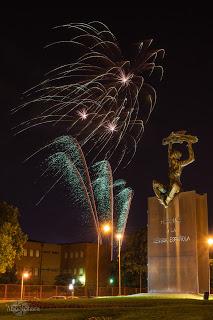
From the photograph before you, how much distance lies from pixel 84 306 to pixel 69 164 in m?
16.1

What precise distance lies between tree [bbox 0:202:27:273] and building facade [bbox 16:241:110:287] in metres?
35.3

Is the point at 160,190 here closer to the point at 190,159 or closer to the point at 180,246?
the point at 190,159

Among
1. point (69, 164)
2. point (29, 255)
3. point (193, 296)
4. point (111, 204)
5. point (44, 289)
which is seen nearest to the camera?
point (193, 296)

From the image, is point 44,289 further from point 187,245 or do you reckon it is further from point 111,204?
point 187,245

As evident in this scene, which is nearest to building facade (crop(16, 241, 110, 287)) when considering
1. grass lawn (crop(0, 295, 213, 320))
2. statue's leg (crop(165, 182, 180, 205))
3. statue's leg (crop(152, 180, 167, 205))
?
statue's leg (crop(152, 180, 167, 205))

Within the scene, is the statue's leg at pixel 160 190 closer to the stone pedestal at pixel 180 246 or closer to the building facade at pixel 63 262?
the stone pedestal at pixel 180 246

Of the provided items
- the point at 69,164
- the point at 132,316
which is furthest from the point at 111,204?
the point at 132,316

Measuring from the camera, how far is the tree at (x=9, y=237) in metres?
51.6

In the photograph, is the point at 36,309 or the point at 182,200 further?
the point at 182,200

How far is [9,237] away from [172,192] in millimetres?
24818

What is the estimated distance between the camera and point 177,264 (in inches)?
1248

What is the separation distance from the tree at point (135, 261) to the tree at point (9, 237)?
1946 centimetres

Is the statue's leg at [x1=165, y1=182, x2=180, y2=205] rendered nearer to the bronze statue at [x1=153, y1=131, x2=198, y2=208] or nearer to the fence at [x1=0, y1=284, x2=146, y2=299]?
the bronze statue at [x1=153, y1=131, x2=198, y2=208]

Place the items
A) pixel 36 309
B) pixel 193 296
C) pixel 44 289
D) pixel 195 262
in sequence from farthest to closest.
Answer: pixel 44 289 → pixel 195 262 → pixel 193 296 → pixel 36 309
